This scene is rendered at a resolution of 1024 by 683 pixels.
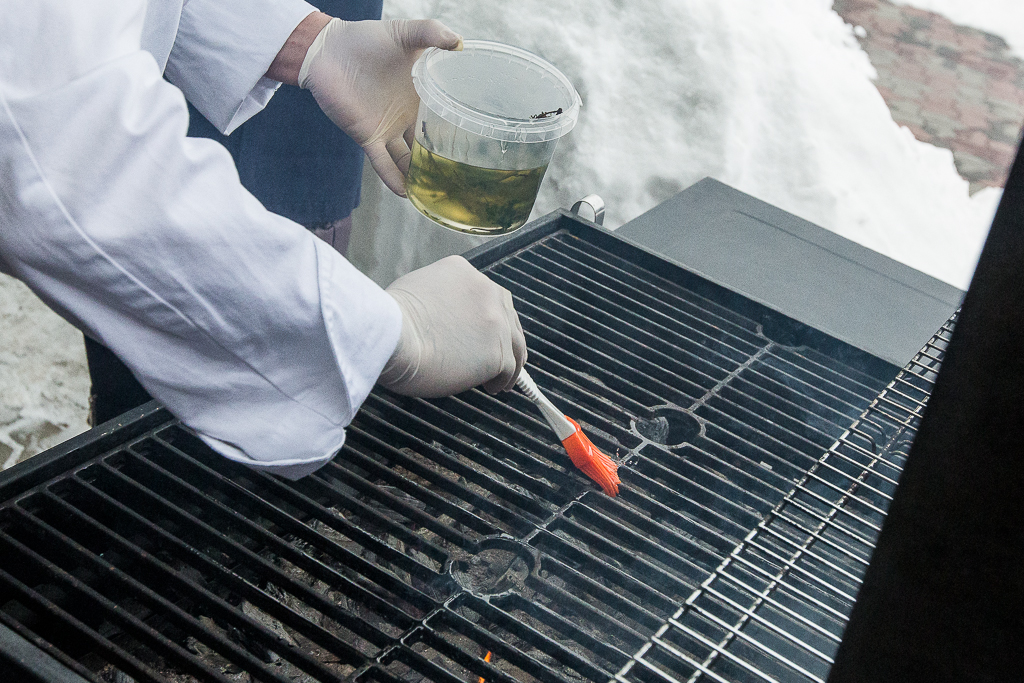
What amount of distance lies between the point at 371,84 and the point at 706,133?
168 centimetres

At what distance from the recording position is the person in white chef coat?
823mm

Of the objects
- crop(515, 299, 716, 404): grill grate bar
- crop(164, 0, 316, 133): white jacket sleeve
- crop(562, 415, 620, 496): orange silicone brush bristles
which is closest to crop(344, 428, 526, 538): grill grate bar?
crop(562, 415, 620, 496): orange silicone brush bristles

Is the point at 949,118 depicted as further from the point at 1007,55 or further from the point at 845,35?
the point at 845,35

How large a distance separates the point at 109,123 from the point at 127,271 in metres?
0.14

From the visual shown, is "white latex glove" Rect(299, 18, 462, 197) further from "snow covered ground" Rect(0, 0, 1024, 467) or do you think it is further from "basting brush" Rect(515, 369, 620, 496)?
"snow covered ground" Rect(0, 0, 1024, 467)

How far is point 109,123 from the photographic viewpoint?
830 mm

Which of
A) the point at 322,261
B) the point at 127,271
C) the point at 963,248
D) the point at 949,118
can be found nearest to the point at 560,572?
the point at 322,261

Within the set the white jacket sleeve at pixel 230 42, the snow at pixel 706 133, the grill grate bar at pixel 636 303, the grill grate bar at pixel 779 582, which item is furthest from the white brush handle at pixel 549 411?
the snow at pixel 706 133

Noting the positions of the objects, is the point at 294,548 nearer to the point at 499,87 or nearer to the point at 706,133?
the point at 499,87

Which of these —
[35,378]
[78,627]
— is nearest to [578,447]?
[78,627]

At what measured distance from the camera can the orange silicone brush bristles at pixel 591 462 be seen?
1.12 meters

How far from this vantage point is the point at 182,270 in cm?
88

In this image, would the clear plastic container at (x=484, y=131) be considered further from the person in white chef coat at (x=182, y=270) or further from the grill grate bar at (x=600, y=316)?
the grill grate bar at (x=600, y=316)

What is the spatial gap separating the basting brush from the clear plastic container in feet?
0.75
